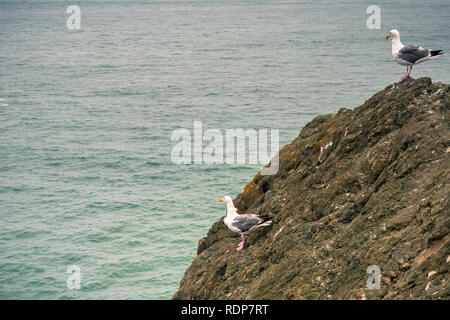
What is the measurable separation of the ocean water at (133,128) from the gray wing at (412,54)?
26235mm

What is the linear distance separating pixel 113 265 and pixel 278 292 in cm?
3394

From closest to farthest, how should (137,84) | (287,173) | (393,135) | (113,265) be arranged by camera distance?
(393,135)
(287,173)
(113,265)
(137,84)

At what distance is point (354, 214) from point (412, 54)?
18.7ft

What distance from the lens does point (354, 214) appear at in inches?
545

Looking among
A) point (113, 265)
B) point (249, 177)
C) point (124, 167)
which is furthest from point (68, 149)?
point (113, 265)

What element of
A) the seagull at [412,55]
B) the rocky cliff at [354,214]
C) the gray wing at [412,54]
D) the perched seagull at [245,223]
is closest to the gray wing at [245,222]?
the perched seagull at [245,223]

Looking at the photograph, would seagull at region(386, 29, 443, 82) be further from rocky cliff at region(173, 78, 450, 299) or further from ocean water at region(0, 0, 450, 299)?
ocean water at region(0, 0, 450, 299)

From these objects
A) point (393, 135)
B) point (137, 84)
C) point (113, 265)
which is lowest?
point (113, 265)

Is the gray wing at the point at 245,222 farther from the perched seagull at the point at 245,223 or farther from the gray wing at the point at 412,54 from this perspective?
the gray wing at the point at 412,54

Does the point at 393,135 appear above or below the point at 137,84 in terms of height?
above

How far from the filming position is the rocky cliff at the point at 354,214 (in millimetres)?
10945

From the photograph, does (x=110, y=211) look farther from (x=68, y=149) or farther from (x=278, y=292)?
(x=278, y=292)

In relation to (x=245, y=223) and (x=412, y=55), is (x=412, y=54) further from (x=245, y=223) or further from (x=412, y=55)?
(x=245, y=223)

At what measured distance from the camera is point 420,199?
1217 cm
